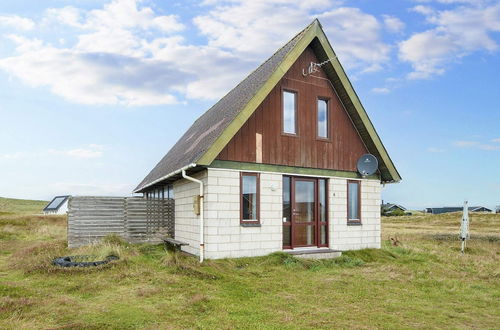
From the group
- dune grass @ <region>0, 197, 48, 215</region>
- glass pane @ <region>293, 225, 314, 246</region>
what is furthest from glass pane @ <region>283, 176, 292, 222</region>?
dune grass @ <region>0, 197, 48, 215</region>

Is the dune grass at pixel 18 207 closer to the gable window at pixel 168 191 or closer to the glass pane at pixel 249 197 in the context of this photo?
the gable window at pixel 168 191

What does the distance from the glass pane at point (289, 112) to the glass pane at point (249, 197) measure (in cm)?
219

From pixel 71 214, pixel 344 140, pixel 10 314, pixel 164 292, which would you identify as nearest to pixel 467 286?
pixel 344 140

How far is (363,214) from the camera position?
16.2m

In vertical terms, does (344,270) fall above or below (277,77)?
below

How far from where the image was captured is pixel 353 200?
1612 centimetres

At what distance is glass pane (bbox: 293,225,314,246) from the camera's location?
14695mm

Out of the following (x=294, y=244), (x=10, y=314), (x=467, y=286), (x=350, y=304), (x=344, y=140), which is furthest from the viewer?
(x=344, y=140)

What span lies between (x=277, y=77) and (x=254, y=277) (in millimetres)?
6221

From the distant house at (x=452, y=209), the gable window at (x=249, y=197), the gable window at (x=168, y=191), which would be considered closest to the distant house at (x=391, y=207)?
the distant house at (x=452, y=209)

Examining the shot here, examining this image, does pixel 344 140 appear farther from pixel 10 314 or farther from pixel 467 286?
pixel 10 314

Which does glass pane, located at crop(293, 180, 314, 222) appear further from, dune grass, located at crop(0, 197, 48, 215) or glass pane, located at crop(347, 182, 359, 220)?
dune grass, located at crop(0, 197, 48, 215)

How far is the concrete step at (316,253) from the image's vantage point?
13970 millimetres

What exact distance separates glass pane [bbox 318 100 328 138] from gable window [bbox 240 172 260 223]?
3288 mm
